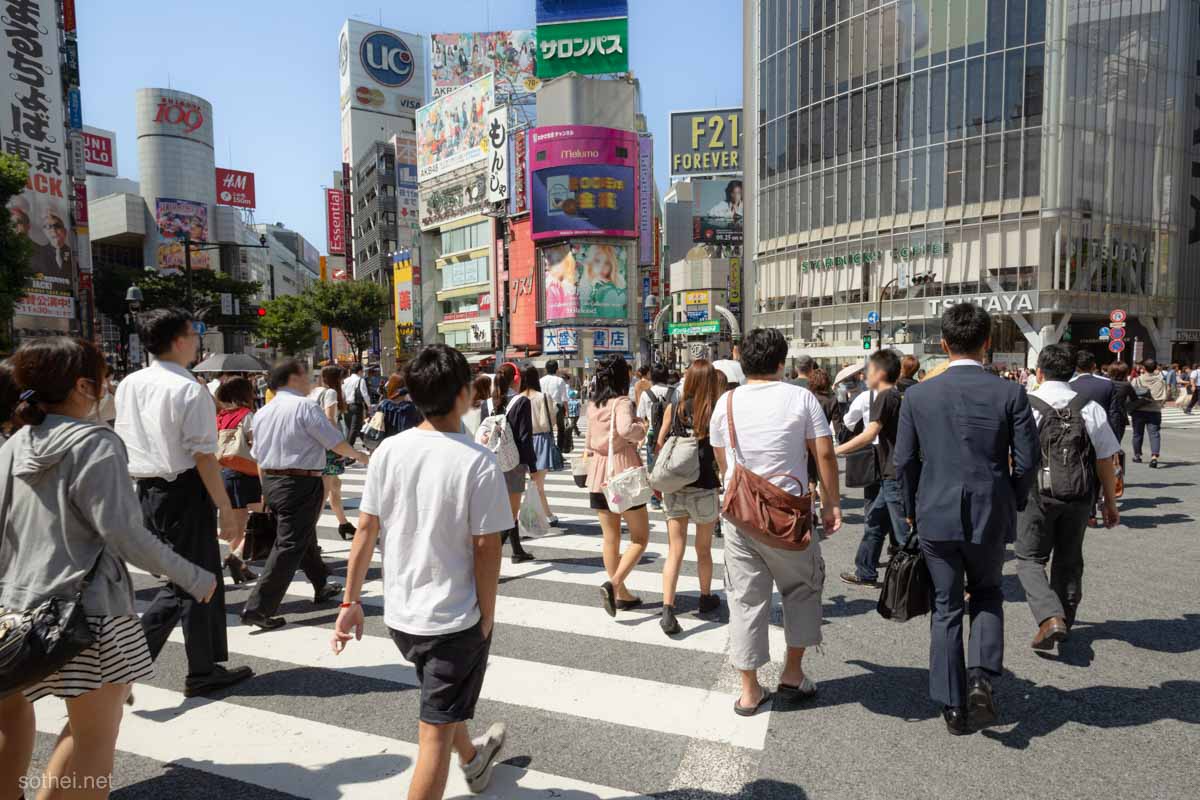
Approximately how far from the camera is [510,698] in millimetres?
3924

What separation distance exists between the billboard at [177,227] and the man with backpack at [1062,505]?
79.8 meters

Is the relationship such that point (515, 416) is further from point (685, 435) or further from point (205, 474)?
point (205, 474)

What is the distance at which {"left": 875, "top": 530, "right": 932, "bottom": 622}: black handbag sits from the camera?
11.6 ft

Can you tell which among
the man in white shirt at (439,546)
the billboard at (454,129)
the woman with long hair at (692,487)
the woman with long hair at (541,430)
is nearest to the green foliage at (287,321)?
the billboard at (454,129)

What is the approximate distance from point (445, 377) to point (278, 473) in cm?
322

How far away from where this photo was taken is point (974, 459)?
132 inches

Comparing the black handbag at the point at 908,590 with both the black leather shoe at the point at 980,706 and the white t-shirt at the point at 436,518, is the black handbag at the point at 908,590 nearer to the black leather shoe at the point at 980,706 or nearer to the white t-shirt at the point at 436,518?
the black leather shoe at the point at 980,706

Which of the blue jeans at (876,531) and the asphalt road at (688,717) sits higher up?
the blue jeans at (876,531)

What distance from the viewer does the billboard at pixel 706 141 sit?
3883 inches

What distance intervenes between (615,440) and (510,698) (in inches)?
76.7

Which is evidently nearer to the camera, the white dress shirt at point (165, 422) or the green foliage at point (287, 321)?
the white dress shirt at point (165, 422)

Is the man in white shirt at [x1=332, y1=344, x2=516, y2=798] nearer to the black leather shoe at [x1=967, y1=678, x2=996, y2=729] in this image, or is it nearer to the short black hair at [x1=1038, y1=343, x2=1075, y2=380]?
the black leather shoe at [x1=967, y1=678, x2=996, y2=729]

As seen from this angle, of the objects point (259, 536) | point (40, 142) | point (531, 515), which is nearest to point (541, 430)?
point (531, 515)

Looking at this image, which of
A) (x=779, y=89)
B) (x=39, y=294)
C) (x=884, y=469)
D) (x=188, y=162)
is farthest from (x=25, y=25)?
(x=188, y=162)
